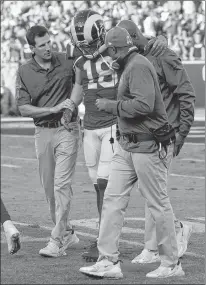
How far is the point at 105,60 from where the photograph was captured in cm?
747

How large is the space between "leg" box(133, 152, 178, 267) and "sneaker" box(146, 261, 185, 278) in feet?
0.10

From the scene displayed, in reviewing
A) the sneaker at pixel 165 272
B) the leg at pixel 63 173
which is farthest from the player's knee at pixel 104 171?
the sneaker at pixel 165 272

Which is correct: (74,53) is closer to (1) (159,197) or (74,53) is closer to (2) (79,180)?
(1) (159,197)

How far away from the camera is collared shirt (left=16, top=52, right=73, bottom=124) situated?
7.88 meters

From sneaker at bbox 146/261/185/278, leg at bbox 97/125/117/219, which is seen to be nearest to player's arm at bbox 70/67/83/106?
leg at bbox 97/125/117/219

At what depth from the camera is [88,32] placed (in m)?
7.42

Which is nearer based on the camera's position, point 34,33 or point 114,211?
point 114,211

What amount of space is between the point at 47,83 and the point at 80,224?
2.15 meters

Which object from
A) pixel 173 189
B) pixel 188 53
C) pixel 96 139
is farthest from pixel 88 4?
pixel 96 139

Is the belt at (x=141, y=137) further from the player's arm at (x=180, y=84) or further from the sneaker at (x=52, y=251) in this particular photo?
the sneaker at (x=52, y=251)

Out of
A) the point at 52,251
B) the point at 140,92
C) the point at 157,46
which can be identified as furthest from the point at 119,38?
the point at 52,251

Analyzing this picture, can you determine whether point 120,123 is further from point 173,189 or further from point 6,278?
point 173,189

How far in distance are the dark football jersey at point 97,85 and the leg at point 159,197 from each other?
115 cm

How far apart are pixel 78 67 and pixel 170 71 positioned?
946 millimetres
